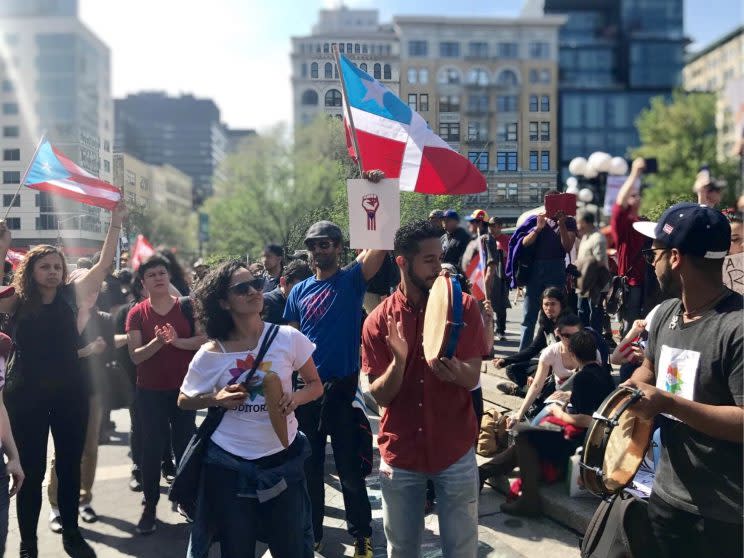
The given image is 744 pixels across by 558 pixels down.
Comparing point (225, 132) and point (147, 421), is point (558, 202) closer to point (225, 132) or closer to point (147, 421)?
point (147, 421)

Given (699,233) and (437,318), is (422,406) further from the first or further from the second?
(699,233)

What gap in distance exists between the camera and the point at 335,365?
3.70 metres

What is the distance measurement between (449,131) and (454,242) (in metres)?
2.41

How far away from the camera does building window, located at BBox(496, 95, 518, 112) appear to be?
4.57m

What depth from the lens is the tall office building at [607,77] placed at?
4.11 meters

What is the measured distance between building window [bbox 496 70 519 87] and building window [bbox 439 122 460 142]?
0.52 meters

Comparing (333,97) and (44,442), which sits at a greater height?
(333,97)

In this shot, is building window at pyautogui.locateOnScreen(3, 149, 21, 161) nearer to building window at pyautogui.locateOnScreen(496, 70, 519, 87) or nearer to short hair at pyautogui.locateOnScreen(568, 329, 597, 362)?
building window at pyautogui.locateOnScreen(496, 70, 519, 87)

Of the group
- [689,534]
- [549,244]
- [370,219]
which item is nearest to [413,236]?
[370,219]

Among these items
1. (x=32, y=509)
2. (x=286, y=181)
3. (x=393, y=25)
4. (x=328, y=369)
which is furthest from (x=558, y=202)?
(x=286, y=181)

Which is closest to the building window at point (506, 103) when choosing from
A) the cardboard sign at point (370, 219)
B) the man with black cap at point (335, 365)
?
the cardboard sign at point (370, 219)

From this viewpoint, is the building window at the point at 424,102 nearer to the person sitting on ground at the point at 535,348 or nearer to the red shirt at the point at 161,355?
the person sitting on ground at the point at 535,348

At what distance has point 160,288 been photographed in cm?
433

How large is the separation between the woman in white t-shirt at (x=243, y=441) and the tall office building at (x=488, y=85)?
2.49 meters
